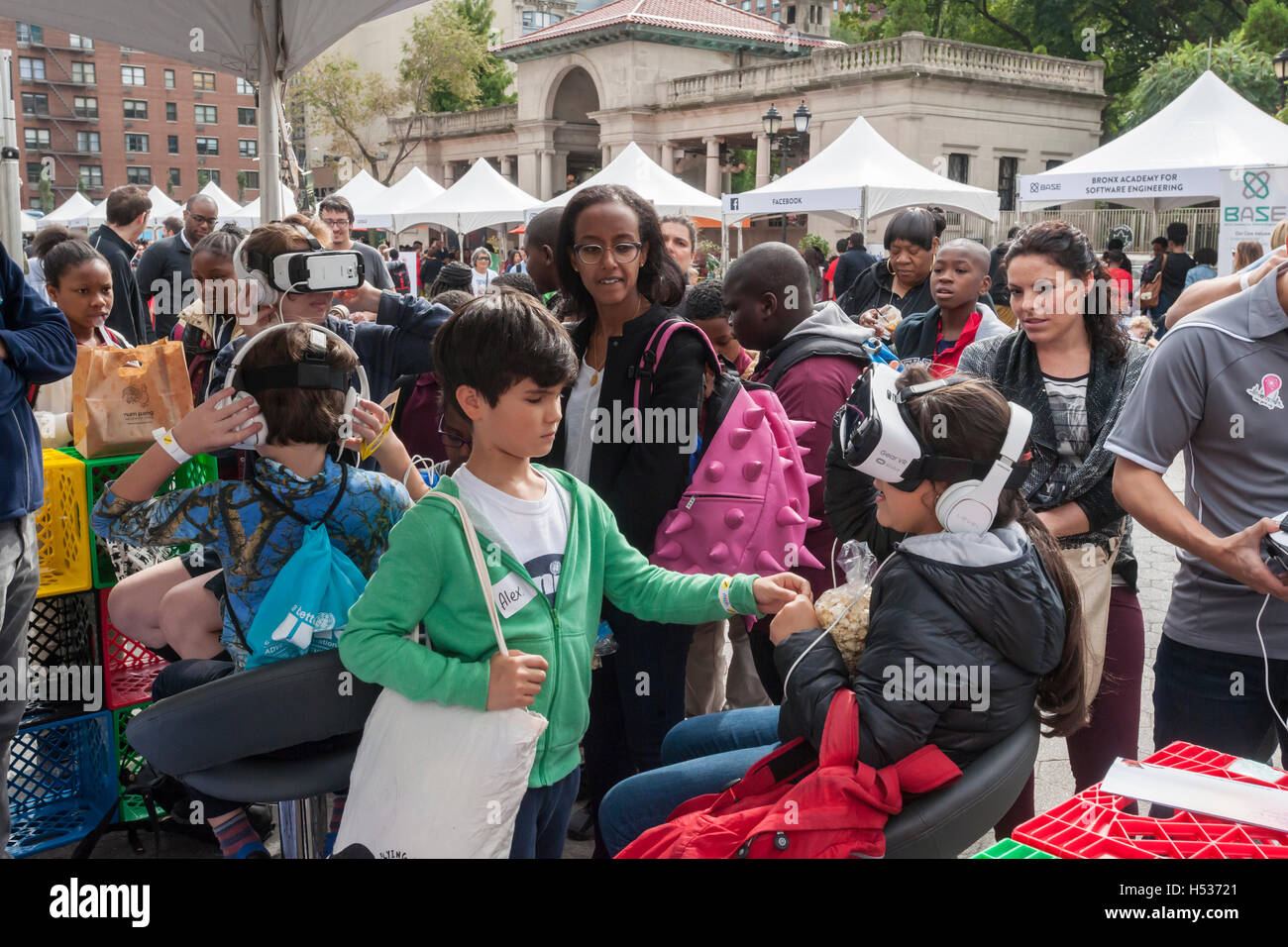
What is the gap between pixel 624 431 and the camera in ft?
10.8

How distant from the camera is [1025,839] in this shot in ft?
5.92

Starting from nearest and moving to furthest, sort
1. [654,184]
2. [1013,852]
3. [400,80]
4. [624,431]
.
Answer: [1013,852] → [624,431] → [654,184] → [400,80]

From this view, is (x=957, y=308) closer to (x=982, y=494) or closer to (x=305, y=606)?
(x=982, y=494)

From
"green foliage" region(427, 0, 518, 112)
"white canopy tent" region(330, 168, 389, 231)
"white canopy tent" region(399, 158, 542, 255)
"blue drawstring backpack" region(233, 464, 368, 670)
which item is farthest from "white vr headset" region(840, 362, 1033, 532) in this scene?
"green foliage" region(427, 0, 518, 112)

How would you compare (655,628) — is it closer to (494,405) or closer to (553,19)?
(494,405)

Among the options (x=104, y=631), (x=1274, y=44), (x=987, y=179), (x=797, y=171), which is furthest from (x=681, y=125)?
(x=104, y=631)

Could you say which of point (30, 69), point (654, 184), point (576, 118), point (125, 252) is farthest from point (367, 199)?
point (30, 69)

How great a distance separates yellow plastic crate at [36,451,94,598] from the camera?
3.40 meters

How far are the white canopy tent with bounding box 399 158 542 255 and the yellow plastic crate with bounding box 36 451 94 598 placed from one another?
1865cm

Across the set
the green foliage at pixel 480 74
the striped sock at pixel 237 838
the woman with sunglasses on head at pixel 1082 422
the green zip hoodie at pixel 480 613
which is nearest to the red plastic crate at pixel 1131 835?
the green zip hoodie at pixel 480 613

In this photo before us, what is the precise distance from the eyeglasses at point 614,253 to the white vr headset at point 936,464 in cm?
131

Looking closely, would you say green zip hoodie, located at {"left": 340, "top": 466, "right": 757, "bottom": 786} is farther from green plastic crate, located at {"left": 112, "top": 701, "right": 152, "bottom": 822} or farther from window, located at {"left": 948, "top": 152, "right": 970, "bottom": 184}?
window, located at {"left": 948, "top": 152, "right": 970, "bottom": 184}

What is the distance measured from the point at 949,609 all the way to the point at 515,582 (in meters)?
0.89

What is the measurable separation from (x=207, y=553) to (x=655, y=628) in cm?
133
